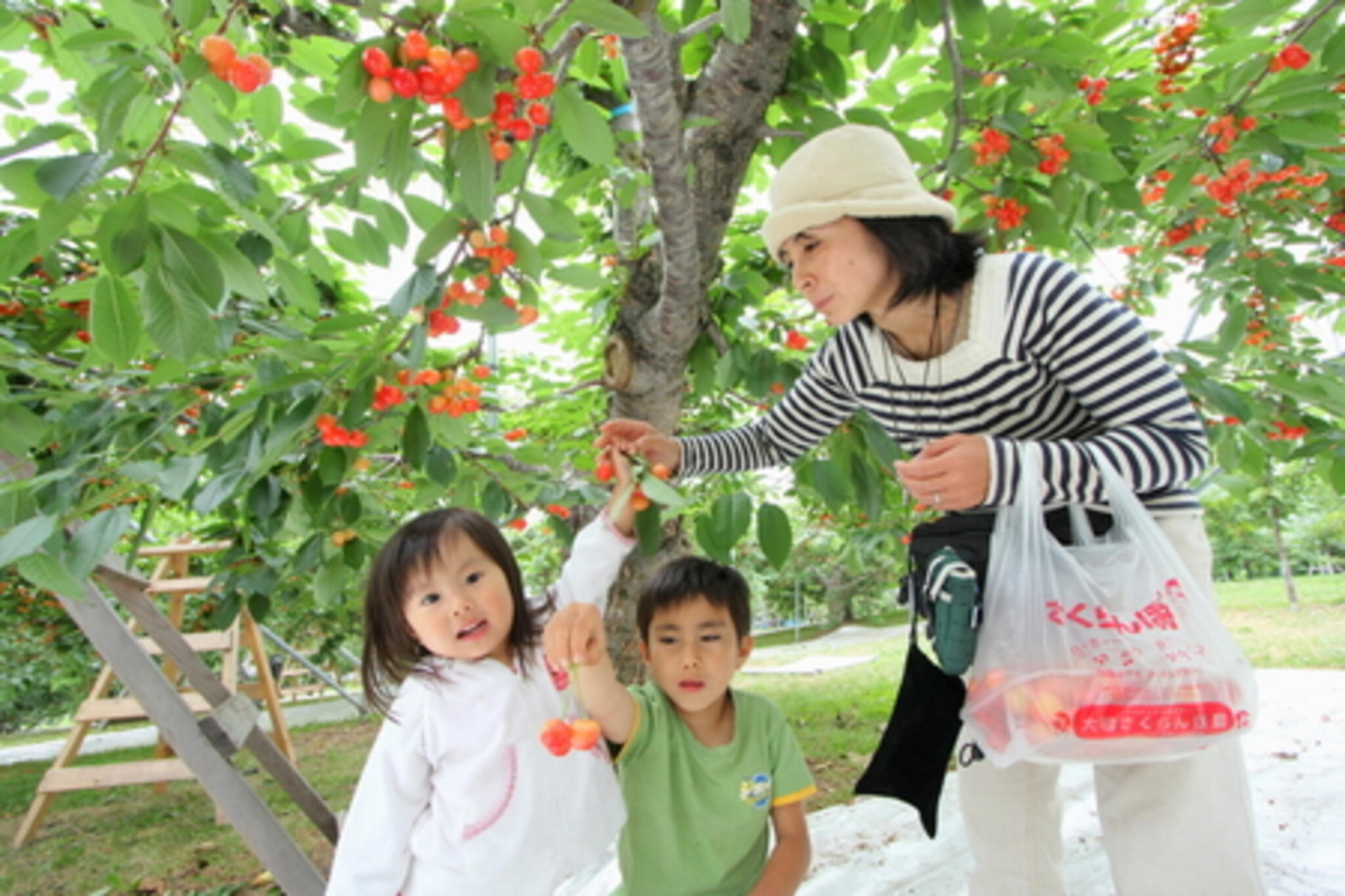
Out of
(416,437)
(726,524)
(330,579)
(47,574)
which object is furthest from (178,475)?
(726,524)

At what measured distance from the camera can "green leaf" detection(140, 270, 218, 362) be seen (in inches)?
37.6

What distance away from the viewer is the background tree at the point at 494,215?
92 cm

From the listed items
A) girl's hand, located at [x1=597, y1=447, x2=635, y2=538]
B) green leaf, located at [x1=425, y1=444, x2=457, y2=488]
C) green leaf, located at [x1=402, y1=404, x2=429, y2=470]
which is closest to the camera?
girl's hand, located at [x1=597, y1=447, x2=635, y2=538]

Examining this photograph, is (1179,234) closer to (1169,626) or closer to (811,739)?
(1169,626)

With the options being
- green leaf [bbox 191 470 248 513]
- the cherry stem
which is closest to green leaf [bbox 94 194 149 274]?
green leaf [bbox 191 470 248 513]

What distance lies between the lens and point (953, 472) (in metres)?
0.96

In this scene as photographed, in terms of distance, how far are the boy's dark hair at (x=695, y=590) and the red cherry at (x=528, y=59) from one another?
86 centimetres

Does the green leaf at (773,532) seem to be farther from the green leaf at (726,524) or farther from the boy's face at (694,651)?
the boy's face at (694,651)

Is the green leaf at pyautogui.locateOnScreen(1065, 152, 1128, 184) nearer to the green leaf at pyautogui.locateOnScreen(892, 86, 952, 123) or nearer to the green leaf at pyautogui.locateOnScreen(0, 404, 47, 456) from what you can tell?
the green leaf at pyautogui.locateOnScreen(892, 86, 952, 123)

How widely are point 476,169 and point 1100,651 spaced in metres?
0.93

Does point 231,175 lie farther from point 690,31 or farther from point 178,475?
point 690,31

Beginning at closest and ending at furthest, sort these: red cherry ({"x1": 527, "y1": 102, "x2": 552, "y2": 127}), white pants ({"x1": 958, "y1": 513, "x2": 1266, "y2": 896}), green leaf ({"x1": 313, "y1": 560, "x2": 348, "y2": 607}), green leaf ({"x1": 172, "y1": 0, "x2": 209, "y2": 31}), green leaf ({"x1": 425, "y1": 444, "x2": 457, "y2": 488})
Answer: green leaf ({"x1": 172, "y1": 0, "x2": 209, "y2": 31}) < white pants ({"x1": 958, "y1": 513, "x2": 1266, "y2": 896}) < red cherry ({"x1": 527, "y1": 102, "x2": 552, "y2": 127}) < green leaf ({"x1": 425, "y1": 444, "x2": 457, "y2": 488}) < green leaf ({"x1": 313, "y1": 560, "x2": 348, "y2": 607})

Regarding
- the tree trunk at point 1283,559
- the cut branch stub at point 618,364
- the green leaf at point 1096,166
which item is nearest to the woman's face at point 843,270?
the cut branch stub at point 618,364

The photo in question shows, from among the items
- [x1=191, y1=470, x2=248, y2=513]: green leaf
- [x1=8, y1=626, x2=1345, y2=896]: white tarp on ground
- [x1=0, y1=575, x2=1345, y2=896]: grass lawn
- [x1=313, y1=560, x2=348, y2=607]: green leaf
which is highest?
[x1=191, y1=470, x2=248, y2=513]: green leaf
